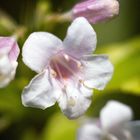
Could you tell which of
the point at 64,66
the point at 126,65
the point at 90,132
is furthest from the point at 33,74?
the point at 126,65

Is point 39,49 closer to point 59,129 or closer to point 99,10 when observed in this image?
point 99,10

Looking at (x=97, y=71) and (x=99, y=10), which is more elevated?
(x=99, y=10)

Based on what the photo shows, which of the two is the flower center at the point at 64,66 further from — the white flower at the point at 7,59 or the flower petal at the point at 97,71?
the white flower at the point at 7,59

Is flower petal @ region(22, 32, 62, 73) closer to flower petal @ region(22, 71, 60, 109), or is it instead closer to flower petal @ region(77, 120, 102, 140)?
flower petal @ region(22, 71, 60, 109)

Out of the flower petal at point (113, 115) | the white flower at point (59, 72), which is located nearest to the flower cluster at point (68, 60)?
the white flower at point (59, 72)

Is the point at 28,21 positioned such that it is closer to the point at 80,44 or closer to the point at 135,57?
the point at 80,44

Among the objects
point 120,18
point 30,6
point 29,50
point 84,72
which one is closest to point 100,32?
point 120,18
